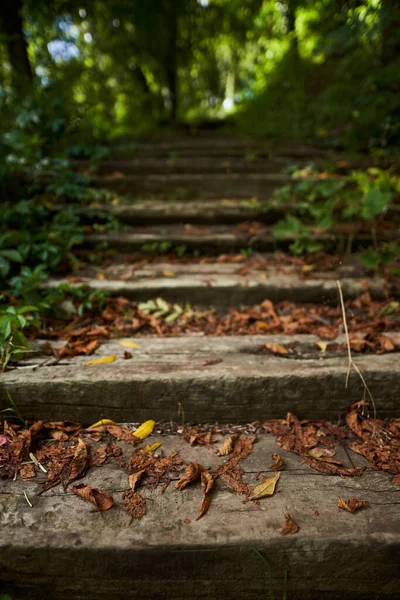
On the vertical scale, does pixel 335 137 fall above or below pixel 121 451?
above

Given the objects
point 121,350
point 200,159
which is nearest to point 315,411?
point 121,350

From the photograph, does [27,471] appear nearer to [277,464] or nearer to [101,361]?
[101,361]

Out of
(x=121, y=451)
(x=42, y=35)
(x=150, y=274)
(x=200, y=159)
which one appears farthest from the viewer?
(x=42, y=35)

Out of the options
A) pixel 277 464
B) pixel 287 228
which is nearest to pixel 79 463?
pixel 277 464

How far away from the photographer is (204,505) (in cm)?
99

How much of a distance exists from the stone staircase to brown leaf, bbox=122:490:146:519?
0.8 inches

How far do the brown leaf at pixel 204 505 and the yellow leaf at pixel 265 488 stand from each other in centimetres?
13

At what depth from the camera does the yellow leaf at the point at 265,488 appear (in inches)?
40.9

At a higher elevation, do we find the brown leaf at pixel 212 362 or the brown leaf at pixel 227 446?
the brown leaf at pixel 212 362

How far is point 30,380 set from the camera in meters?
1.26

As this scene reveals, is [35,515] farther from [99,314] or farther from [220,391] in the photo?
[99,314]

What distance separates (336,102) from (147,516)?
15.0 feet

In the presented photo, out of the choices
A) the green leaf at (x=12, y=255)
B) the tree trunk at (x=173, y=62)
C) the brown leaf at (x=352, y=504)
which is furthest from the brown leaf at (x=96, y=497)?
the tree trunk at (x=173, y=62)

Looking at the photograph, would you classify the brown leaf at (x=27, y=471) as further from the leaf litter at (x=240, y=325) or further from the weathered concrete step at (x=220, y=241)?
the weathered concrete step at (x=220, y=241)
